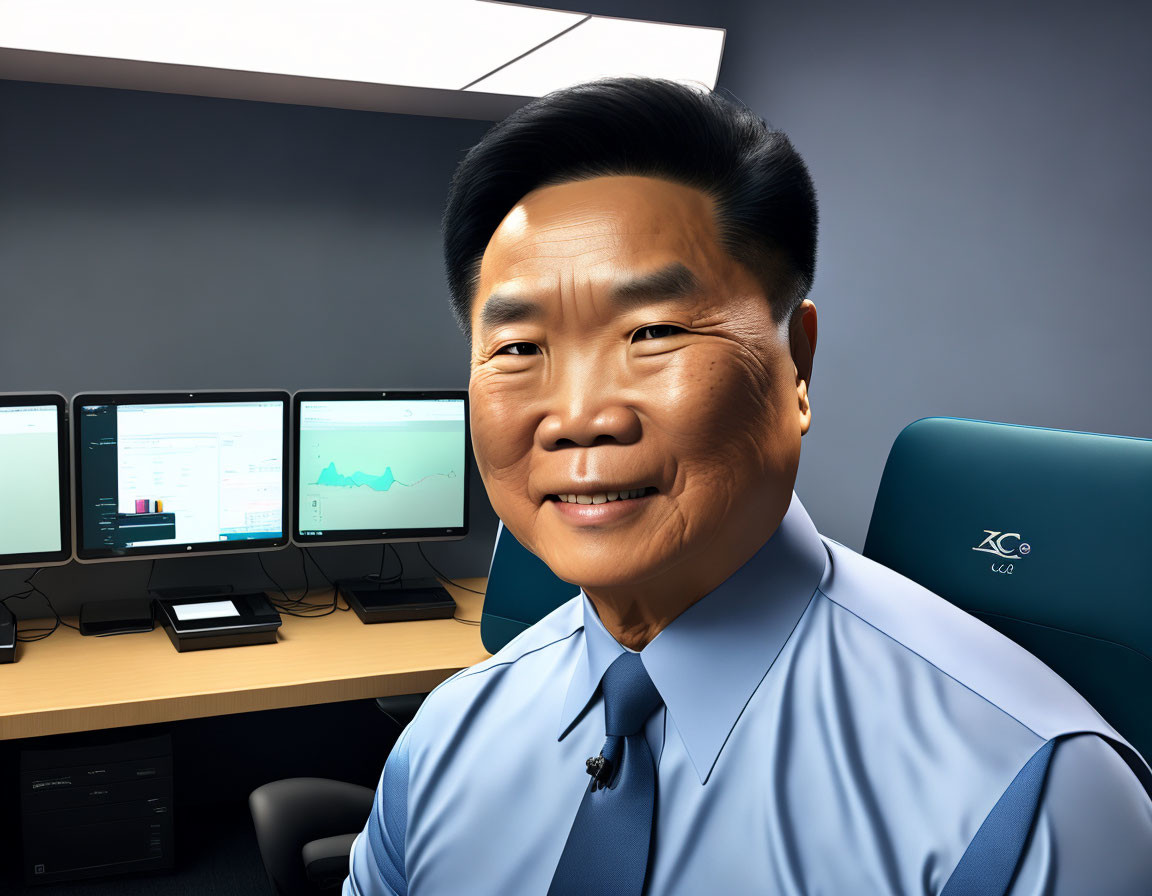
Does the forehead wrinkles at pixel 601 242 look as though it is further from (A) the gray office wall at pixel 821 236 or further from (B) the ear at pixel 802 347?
(A) the gray office wall at pixel 821 236

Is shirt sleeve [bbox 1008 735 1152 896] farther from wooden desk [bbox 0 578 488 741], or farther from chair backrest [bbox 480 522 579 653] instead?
wooden desk [bbox 0 578 488 741]

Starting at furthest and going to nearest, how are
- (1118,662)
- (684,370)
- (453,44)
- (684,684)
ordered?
(453,44) → (1118,662) → (684,684) → (684,370)

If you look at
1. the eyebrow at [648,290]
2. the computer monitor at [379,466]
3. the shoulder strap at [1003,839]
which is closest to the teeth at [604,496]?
the eyebrow at [648,290]

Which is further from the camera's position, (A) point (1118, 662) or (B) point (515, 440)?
(A) point (1118, 662)

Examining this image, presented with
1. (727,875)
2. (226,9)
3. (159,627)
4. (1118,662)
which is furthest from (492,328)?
(159,627)

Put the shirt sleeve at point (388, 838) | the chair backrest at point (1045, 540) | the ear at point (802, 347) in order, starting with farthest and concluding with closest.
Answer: the chair backrest at point (1045, 540)
the shirt sleeve at point (388, 838)
the ear at point (802, 347)

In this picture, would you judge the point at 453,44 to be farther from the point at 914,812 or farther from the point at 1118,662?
the point at 914,812

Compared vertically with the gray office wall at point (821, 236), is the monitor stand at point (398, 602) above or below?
below

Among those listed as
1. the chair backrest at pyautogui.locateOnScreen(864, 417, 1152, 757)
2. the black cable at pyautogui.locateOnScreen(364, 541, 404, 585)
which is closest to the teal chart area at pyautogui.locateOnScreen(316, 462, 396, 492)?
the black cable at pyautogui.locateOnScreen(364, 541, 404, 585)

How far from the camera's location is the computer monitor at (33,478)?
221 cm

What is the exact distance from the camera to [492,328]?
622mm

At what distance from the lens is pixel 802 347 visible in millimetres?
684

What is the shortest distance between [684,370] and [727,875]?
1.06ft

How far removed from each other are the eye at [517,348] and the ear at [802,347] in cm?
17
